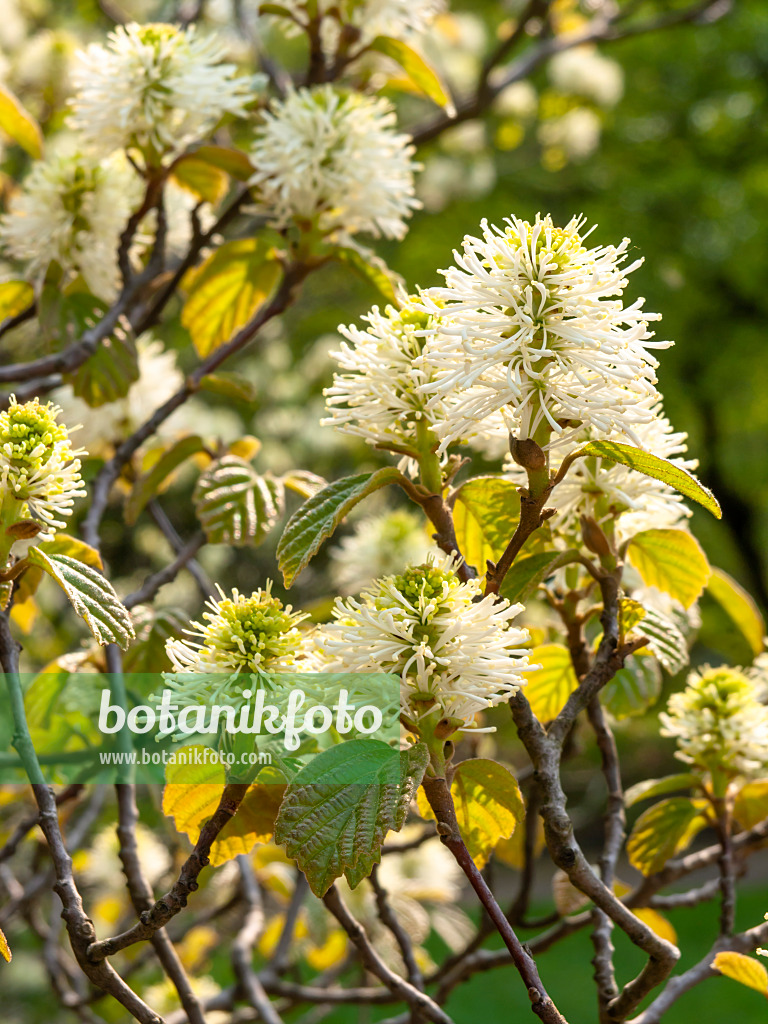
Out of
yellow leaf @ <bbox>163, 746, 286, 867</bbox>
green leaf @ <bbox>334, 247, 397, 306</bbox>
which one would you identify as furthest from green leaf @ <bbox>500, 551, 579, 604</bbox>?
green leaf @ <bbox>334, 247, 397, 306</bbox>

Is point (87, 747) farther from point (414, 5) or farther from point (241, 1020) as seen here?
point (414, 5)

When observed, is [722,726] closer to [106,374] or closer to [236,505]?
[236,505]

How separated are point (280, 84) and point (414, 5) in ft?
1.16

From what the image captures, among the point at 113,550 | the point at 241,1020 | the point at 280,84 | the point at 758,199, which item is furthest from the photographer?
the point at 758,199

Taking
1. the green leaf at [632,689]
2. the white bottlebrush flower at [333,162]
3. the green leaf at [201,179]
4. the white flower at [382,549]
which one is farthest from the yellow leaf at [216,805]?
the white flower at [382,549]

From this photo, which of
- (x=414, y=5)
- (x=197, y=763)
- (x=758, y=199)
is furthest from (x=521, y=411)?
(x=758, y=199)

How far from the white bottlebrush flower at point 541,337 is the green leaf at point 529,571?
0.13m

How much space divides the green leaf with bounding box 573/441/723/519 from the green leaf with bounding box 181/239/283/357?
710 millimetres

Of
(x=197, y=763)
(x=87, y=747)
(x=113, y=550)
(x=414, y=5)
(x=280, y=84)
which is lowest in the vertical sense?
(x=197, y=763)

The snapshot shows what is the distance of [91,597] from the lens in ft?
2.29

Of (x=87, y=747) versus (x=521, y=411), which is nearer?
(x=521, y=411)

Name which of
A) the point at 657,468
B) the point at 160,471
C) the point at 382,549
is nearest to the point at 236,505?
the point at 160,471

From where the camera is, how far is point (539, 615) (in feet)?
9.14

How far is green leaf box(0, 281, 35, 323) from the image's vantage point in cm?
119
